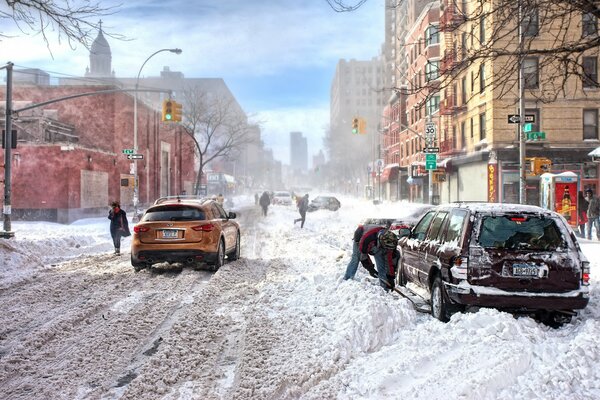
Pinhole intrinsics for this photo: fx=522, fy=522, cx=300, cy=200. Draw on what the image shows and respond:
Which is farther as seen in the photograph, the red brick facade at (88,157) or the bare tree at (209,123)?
the bare tree at (209,123)

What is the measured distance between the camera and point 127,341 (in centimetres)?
638

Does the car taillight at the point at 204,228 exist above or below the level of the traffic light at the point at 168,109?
below

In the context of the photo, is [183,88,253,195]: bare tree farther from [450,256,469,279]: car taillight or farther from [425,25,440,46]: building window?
[450,256,469,279]: car taillight

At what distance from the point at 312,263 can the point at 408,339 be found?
7.30 metres

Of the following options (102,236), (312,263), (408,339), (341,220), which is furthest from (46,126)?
(408,339)

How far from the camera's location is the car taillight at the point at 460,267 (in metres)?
6.64

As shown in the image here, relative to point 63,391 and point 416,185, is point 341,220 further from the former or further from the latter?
point 63,391

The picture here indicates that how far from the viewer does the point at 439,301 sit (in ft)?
23.6

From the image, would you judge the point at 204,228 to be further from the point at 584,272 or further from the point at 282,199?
the point at 282,199

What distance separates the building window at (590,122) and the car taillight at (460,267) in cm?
2814

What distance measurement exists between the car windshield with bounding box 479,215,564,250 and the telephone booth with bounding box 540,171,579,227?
15902 mm

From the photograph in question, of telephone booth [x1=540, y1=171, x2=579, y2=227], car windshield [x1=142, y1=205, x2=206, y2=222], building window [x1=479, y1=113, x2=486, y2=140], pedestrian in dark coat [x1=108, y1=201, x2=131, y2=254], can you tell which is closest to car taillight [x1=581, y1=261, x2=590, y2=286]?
car windshield [x1=142, y1=205, x2=206, y2=222]

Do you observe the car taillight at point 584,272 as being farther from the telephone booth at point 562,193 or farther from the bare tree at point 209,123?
the bare tree at point 209,123

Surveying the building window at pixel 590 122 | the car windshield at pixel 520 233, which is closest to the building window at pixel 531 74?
the car windshield at pixel 520 233
